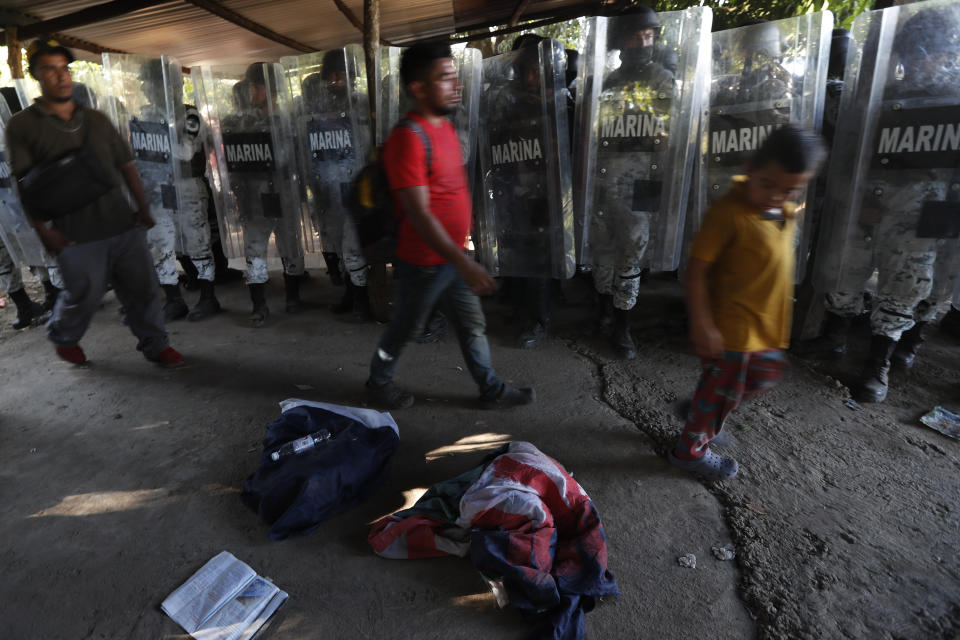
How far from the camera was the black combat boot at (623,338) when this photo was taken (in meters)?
3.48

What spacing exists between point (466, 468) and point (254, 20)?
552cm

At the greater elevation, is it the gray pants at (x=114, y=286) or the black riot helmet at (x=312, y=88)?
Result: the black riot helmet at (x=312, y=88)

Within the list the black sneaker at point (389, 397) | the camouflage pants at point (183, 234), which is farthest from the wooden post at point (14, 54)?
the black sneaker at point (389, 397)

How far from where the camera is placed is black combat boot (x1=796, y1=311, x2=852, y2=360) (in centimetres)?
329

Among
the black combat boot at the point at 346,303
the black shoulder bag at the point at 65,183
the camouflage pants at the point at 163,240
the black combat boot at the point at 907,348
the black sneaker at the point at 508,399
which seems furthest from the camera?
the black combat boot at the point at 346,303

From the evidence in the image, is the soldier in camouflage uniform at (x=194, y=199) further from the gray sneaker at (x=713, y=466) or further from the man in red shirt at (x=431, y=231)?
the gray sneaker at (x=713, y=466)

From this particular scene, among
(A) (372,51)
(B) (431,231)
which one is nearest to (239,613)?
(B) (431,231)

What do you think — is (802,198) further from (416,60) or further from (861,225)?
(416,60)

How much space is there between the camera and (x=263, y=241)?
13.6 ft

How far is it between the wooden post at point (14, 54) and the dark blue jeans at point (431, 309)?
17.1 ft

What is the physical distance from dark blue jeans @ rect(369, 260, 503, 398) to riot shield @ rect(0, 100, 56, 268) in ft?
12.2

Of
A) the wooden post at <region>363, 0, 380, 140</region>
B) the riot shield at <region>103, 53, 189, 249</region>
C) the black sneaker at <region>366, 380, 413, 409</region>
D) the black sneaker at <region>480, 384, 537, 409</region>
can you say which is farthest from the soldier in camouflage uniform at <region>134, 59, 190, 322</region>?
the black sneaker at <region>480, 384, 537, 409</region>

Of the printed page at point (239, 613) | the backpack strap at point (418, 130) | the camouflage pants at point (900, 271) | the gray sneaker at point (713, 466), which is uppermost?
the backpack strap at point (418, 130)

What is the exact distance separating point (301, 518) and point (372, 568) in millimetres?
351
